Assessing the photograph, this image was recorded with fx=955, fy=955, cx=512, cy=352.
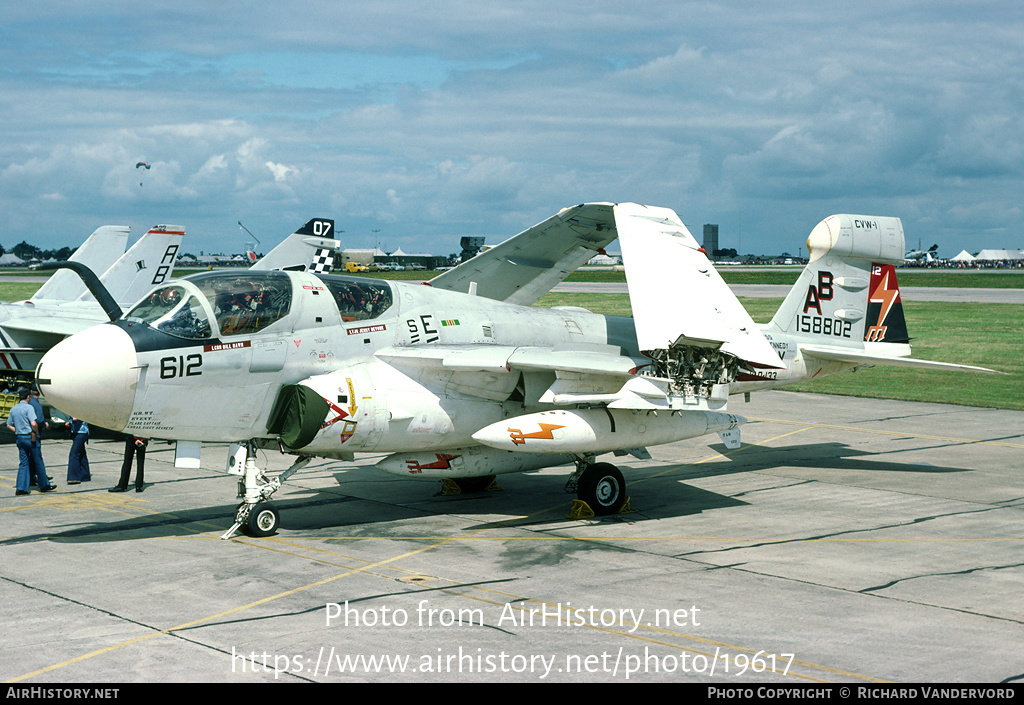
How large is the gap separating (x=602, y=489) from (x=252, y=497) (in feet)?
16.5

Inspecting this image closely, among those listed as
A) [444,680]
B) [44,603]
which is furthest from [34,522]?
[444,680]

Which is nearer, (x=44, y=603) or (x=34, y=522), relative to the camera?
(x=44, y=603)

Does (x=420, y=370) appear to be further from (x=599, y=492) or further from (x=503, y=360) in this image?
(x=599, y=492)

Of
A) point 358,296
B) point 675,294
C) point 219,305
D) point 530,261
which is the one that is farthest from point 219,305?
point 530,261

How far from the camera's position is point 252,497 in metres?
12.6

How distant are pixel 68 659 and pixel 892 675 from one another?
6.99 m

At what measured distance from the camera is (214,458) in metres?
19.3

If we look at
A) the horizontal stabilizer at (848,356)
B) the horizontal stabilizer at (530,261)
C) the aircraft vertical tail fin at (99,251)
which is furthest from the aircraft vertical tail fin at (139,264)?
the horizontal stabilizer at (848,356)

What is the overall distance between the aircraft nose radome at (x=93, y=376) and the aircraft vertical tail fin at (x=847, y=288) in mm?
11127

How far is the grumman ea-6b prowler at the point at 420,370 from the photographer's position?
1184cm

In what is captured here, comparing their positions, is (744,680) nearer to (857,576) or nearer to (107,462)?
(857,576)

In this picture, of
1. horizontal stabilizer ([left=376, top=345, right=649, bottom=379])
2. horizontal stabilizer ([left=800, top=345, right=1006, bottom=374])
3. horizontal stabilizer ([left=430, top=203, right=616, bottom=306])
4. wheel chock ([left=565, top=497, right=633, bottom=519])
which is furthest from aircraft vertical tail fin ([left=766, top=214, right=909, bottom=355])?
wheel chock ([left=565, top=497, right=633, bottom=519])

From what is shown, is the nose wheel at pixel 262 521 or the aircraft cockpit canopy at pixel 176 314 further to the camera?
the nose wheel at pixel 262 521

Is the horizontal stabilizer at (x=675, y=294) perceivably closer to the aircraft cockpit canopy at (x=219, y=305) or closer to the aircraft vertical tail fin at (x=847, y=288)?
the aircraft vertical tail fin at (x=847, y=288)
